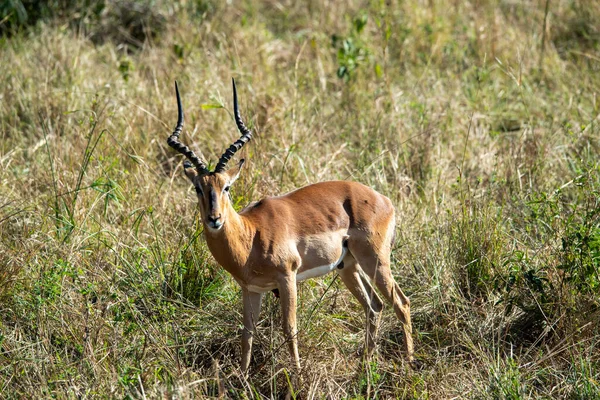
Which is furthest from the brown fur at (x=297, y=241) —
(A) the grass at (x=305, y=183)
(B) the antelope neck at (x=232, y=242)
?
(A) the grass at (x=305, y=183)

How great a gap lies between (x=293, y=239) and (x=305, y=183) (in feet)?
6.49

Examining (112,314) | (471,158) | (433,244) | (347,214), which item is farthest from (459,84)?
(112,314)

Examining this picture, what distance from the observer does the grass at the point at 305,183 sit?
509cm

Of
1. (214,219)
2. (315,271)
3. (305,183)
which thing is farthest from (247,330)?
(305,183)

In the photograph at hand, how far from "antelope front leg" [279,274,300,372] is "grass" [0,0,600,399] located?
85mm

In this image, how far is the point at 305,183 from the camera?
7.13m

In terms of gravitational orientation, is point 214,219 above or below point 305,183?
above

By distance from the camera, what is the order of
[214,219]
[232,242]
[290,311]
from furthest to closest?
1. [290,311]
2. [232,242]
3. [214,219]

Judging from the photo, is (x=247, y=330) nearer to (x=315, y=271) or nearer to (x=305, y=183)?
(x=315, y=271)

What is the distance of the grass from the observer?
16.7 feet

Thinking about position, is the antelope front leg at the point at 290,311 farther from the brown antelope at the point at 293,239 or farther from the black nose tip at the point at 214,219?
the black nose tip at the point at 214,219

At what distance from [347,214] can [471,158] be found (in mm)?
2790

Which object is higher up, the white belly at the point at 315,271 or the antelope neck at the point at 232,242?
the antelope neck at the point at 232,242

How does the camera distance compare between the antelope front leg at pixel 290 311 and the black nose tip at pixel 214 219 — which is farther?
the antelope front leg at pixel 290 311
